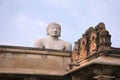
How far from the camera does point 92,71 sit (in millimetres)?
14141

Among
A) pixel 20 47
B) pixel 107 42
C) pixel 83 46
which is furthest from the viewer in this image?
pixel 20 47

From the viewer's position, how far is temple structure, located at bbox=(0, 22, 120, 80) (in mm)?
14078

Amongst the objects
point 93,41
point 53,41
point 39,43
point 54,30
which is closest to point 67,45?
point 53,41

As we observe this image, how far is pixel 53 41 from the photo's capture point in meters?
20.9

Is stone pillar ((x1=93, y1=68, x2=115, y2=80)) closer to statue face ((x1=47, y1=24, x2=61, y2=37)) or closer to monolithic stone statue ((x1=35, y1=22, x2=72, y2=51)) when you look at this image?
monolithic stone statue ((x1=35, y1=22, x2=72, y2=51))

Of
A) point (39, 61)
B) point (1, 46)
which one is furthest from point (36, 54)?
point (1, 46)

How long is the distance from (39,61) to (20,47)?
4.72 feet

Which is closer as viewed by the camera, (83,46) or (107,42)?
(107,42)

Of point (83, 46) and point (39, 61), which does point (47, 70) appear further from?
point (83, 46)

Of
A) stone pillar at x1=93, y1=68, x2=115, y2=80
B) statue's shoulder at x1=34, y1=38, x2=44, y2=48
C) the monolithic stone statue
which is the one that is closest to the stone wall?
the monolithic stone statue

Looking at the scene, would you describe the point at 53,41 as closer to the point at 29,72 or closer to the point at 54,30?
the point at 54,30

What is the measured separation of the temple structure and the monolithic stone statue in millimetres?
1624

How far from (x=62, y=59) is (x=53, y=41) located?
7.86ft

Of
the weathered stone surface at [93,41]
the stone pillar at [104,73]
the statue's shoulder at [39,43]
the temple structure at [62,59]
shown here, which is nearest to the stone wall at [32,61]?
the temple structure at [62,59]
